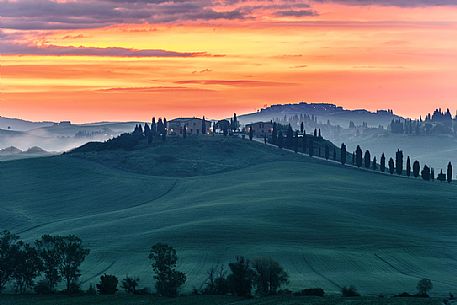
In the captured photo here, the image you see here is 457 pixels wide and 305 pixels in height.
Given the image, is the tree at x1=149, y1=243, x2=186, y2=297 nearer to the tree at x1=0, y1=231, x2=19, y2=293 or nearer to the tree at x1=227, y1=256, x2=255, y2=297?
the tree at x1=227, y1=256, x2=255, y2=297

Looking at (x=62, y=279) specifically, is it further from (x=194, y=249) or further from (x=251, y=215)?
(x=251, y=215)

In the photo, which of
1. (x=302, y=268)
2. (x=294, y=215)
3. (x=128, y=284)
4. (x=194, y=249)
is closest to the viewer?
(x=128, y=284)

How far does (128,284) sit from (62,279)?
20806mm

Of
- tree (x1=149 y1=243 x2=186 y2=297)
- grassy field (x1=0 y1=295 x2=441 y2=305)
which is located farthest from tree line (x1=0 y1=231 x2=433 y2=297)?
grassy field (x1=0 y1=295 x2=441 y2=305)

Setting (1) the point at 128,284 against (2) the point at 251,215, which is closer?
(1) the point at 128,284

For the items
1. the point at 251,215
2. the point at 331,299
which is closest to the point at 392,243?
the point at 251,215

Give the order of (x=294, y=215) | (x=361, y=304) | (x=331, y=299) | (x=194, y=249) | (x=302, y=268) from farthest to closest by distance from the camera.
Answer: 1. (x=294, y=215)
2. (x=194, y=249)
3. (x=302, y=268)
4. (x=331, y=299)
5. (x=361, y=304)

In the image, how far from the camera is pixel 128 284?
331ft

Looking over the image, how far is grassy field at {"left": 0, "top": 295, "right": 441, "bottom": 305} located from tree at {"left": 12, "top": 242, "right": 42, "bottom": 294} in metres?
8.98

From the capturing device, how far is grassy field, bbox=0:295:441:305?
8044 cm

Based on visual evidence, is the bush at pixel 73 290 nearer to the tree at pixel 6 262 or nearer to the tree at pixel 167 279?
the tree at pixel 167 279

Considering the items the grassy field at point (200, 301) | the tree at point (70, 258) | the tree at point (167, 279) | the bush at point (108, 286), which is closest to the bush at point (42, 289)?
the grassy field at point (200, 301)

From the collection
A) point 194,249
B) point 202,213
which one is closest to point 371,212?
point 202,213

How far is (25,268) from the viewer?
109000mm
